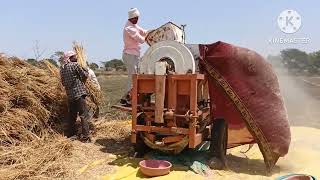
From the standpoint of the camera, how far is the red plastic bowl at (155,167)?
644 centimetres

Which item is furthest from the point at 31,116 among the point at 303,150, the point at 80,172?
the point at 303,150

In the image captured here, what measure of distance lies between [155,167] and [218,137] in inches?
44.8

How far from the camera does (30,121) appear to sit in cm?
774

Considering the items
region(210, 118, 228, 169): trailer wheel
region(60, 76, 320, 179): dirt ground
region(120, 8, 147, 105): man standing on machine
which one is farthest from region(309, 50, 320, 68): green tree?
region(210, 118, 228, 169): trailer wheel

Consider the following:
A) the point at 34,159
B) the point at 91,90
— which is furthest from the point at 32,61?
the point at 34,159

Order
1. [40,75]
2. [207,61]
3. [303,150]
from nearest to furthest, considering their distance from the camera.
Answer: [207,61], [303,150], [40,75]

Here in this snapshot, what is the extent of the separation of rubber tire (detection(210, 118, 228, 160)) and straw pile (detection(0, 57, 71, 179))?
236 centimetres

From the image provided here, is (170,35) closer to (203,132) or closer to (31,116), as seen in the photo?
(203,132)

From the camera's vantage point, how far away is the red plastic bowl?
21.1 ft

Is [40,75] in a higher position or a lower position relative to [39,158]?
higher

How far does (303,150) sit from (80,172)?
4.07 m

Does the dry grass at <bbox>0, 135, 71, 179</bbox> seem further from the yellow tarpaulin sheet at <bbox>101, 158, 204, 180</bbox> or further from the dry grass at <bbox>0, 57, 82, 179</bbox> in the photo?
the yellow tarpaulin sheet at <bbox>101, 158, 204, 180</bbox>

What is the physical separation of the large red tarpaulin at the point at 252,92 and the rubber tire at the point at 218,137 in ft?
0.93

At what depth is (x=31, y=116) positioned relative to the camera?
7.82 meters
